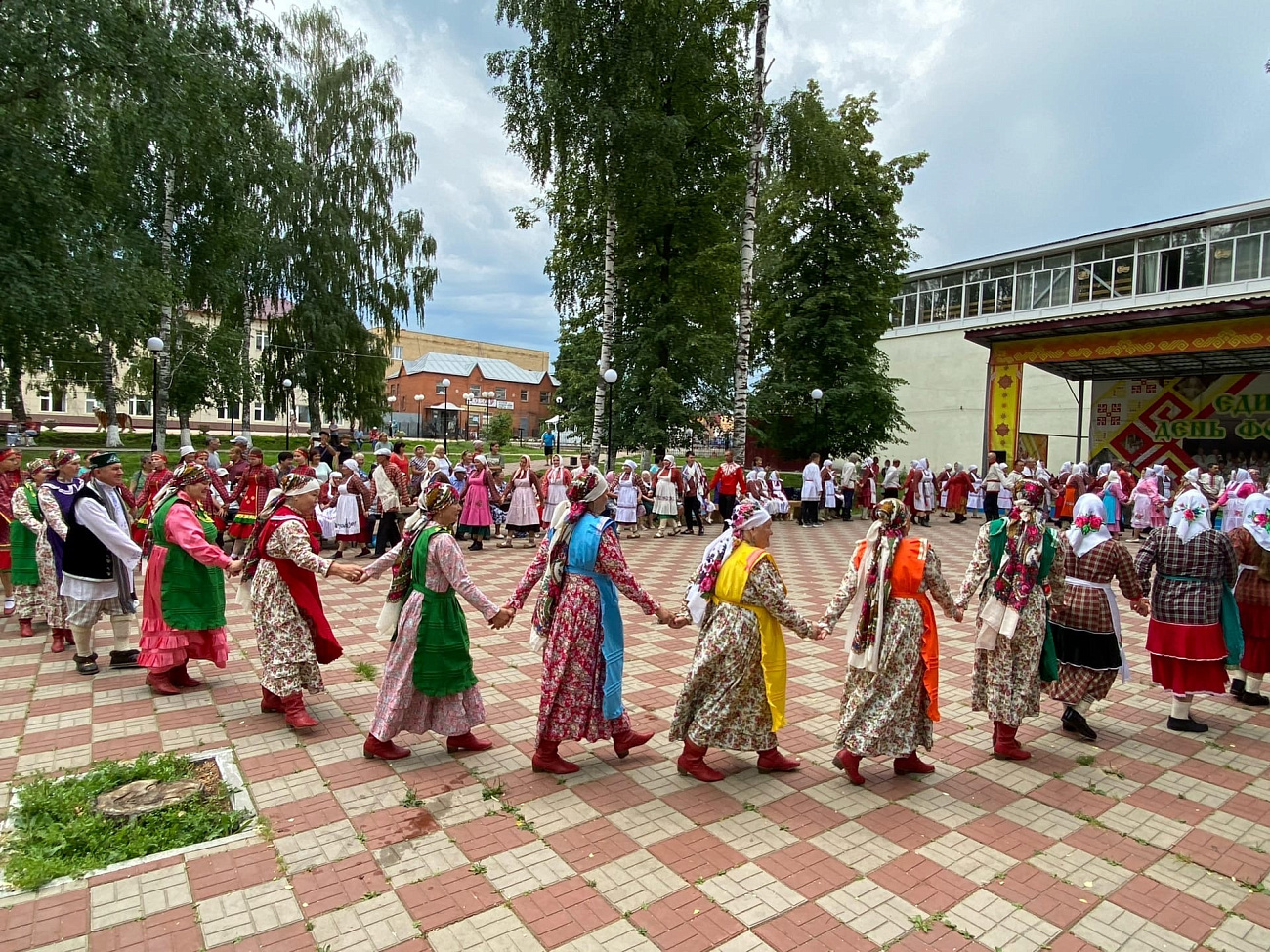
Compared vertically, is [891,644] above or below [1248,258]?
below

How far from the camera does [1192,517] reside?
215 inches

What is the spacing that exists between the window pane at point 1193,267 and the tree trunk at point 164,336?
108 feet

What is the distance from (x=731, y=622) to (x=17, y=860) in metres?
3.61

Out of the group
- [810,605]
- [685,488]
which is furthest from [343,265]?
[810,605]

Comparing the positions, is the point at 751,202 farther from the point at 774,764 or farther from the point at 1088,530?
the point at 774,764

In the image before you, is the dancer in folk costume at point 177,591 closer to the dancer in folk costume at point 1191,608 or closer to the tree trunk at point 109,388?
Answer: the dancer in folk costume at point 1191,608

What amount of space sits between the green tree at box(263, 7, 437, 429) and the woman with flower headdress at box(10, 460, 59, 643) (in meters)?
Result: 21.9

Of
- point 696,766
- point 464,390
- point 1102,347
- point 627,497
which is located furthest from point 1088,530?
point 464,390

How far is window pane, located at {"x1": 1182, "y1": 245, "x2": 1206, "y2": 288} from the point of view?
27.8 m

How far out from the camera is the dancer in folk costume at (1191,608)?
17.7 feet

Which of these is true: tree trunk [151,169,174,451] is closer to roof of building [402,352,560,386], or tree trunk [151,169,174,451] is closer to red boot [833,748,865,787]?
red boot [833,748,865,787]

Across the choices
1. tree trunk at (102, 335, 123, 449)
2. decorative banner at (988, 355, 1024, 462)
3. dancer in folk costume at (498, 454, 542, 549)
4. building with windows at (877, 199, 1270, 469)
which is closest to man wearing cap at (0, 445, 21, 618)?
dancer in folk costume at (498, 454, 542, 549)

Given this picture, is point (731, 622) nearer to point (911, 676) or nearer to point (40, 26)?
point (911, 676)

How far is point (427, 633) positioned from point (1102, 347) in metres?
21.3
